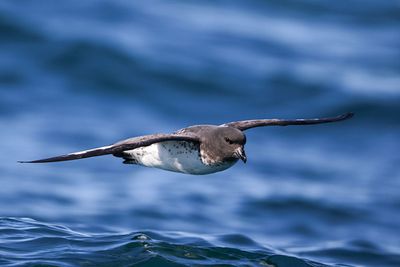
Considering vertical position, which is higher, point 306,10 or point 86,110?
point 306,10

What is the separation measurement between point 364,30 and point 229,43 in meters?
3.91

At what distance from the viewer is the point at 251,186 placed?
15.3m

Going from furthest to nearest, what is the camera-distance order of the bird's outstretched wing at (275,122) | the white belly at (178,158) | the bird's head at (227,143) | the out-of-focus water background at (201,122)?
the out-of-focus water background at (201,122)
the bird's outstretched wing at (275,122)
the white belly at (178,158)
the bird's head at (227,143)

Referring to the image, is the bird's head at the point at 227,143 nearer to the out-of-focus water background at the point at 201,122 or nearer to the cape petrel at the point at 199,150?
the cape petrel at the point at 199,150

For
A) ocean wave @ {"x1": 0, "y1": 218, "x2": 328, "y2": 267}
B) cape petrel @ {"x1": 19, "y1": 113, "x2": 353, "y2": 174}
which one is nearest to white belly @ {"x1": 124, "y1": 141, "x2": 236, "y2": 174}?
cape petrel @ {"x1": 19, "y1": 113, "x2": 353, "y2": 174}

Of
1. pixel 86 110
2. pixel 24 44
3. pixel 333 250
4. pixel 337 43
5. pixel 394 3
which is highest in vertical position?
pixel 394 3

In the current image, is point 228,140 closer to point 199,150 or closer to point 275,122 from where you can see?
point 199,150

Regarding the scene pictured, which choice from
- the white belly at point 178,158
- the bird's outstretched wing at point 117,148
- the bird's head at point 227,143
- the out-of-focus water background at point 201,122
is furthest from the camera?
the out-of-focus water background at point 201,122

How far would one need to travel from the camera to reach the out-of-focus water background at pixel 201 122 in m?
11.2

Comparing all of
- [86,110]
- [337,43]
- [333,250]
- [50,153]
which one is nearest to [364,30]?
[337,43]

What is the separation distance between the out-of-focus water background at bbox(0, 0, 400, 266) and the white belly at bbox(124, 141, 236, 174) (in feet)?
2.87

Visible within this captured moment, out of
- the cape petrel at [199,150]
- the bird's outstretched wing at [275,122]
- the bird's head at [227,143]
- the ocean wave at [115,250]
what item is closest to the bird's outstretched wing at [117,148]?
the cape petrel at [199,150]

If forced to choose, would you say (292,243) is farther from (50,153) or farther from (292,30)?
(292,30)

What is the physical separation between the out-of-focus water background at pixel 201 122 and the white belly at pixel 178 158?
88 cm
